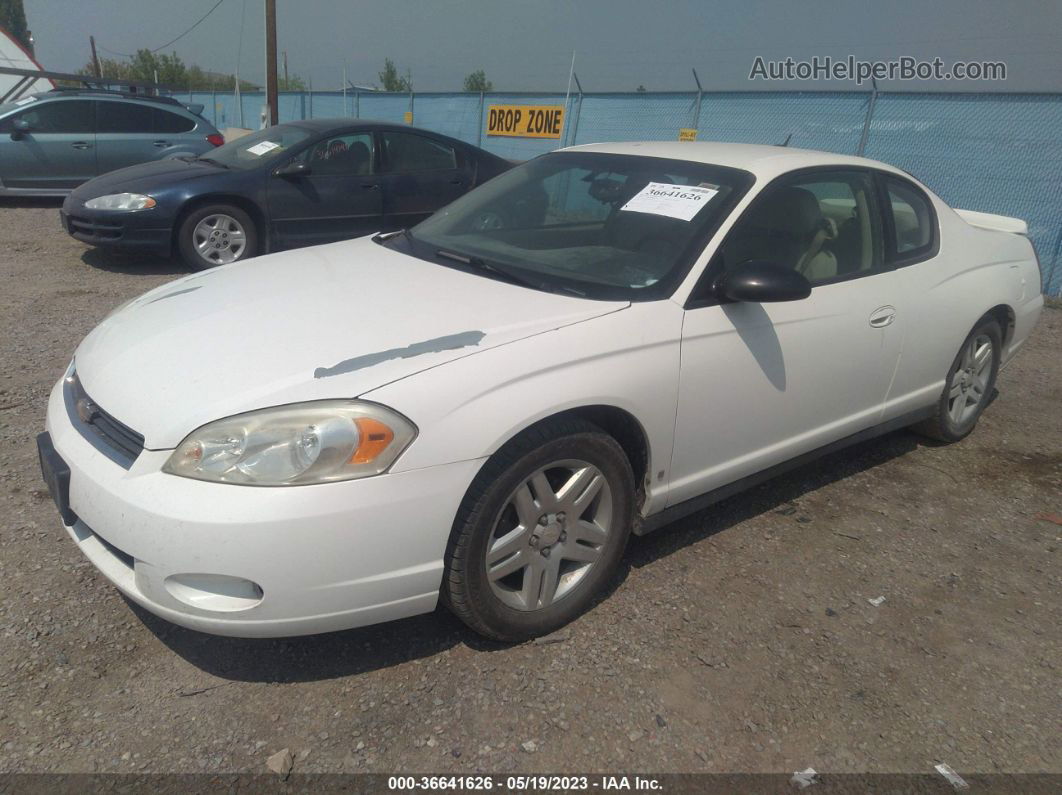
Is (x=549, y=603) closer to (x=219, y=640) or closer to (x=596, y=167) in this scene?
(x=219, y=640)

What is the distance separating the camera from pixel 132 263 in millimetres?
7594

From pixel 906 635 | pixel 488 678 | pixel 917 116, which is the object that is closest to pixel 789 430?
pixel 906 635

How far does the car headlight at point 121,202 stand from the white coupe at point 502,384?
13.6 feet

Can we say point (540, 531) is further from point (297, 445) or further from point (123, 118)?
point (123, 118)

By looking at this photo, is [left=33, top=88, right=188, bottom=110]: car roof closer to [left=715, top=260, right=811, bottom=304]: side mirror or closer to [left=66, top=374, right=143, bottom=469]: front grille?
[left=66, top=374, right=143, bottom=469]: front grille

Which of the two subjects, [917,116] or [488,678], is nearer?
[488,678]

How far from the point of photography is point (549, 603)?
2596mm

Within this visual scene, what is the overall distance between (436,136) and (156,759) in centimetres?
686

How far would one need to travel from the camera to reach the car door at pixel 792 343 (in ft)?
9.20

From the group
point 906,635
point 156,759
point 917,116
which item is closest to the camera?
point 156,759

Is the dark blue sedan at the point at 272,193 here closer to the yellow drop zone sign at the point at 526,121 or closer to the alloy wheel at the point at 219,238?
the alloy wheel at the point at 219,238

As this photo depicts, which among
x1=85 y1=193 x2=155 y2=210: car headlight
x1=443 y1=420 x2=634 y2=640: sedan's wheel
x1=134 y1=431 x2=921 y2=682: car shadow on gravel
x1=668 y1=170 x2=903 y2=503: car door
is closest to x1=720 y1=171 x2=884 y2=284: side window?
x1=668 y1=170 x2=903 y2=503: car door

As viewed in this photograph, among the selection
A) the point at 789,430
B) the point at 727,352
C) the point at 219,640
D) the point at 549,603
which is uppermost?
the point at 727,352

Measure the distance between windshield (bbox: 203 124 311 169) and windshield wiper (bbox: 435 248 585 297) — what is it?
480 cm
